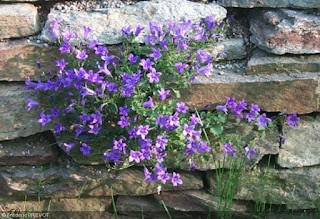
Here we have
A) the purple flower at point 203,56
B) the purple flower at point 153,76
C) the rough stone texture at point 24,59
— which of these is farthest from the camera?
the rough stone texture at point 24,59

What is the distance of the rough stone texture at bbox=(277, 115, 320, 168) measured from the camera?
2863 millimetres

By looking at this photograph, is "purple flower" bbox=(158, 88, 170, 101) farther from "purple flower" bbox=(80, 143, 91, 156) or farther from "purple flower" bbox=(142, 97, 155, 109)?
"purple flower" bbox=(80, 143, 91, 156)

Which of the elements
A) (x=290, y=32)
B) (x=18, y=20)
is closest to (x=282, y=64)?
(x=290, y=32)

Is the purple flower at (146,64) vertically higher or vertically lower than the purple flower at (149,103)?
higher

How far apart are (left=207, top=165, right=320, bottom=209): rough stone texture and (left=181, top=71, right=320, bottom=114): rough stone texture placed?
1.13 feet

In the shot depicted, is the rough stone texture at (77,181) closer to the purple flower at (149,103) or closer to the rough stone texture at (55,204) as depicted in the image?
the rough stone texture at (55,204)

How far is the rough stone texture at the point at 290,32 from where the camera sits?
2.74 m

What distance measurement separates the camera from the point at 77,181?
2.96 m

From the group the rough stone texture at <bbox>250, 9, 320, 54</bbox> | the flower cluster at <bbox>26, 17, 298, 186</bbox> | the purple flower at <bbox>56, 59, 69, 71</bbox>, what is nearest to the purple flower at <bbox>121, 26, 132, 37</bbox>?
the flower cluster at <bbox>26, 17, 298, 186</bbox>

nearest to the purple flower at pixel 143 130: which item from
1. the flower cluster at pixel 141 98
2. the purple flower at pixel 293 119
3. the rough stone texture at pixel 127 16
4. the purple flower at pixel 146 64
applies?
the flower cluster at pixel 141 98

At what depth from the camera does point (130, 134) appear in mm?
2641

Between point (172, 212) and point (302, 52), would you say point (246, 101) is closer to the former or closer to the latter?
point (302, 52)

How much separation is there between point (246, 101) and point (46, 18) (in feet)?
3.80

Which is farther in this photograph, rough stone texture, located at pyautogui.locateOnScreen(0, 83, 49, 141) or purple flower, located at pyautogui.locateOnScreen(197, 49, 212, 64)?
rough stone texture, located at pyautogui.locateOnScreen(0, 83, 49, 141)
